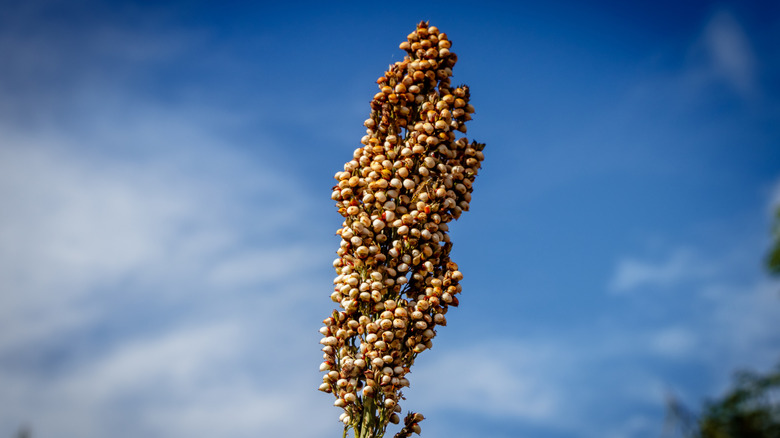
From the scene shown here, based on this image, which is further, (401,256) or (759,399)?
(759,399)

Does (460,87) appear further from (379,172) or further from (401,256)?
(401,256)

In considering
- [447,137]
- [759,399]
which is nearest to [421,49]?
[447,137]

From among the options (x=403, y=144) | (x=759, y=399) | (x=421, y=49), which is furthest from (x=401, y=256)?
(x=759, y=399)

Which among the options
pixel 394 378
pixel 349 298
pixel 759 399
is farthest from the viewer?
pixel 759 399

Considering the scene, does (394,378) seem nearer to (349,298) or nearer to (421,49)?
(349,298)

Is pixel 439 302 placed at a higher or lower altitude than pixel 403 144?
lower

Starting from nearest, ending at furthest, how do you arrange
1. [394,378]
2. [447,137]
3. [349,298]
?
[394,378] < [349,298] < [447,137]

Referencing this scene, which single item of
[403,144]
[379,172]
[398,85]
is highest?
[398,85]
